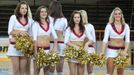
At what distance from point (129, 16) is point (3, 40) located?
7177 mm

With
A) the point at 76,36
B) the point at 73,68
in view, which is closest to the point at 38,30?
the point at 76,36

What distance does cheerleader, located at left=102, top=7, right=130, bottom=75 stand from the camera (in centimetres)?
741

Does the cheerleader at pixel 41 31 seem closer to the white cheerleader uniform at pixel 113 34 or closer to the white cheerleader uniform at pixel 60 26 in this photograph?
the white cheerleader uniform at pixel 60 26

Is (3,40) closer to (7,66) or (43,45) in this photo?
(7,66)

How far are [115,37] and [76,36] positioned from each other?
2.43 feet

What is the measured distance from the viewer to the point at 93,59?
7348 mm

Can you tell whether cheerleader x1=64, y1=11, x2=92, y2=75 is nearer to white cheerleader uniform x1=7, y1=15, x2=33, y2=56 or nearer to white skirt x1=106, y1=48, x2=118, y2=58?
white skirt x1=106, y1=48, x2=118, y2=58

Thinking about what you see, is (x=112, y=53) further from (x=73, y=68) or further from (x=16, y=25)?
(x=16, y=25)

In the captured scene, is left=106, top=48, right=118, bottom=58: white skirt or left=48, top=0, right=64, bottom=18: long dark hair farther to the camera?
left=48, top=0, right=64, bottom=18: long dark hair

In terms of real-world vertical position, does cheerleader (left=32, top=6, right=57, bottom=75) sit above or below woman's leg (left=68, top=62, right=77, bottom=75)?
above

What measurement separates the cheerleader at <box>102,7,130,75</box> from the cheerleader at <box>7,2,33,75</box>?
5.00ft

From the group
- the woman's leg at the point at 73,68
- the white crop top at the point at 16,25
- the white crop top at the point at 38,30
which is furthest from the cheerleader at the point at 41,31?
the woman's leg at the point at 73,68

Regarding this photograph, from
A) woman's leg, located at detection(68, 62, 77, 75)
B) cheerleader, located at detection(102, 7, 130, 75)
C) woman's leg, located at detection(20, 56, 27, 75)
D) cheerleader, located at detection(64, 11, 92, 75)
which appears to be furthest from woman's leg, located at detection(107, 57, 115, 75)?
woman's leg, located at detection(20, 56, 27, 75)

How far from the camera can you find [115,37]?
24.5 ft
